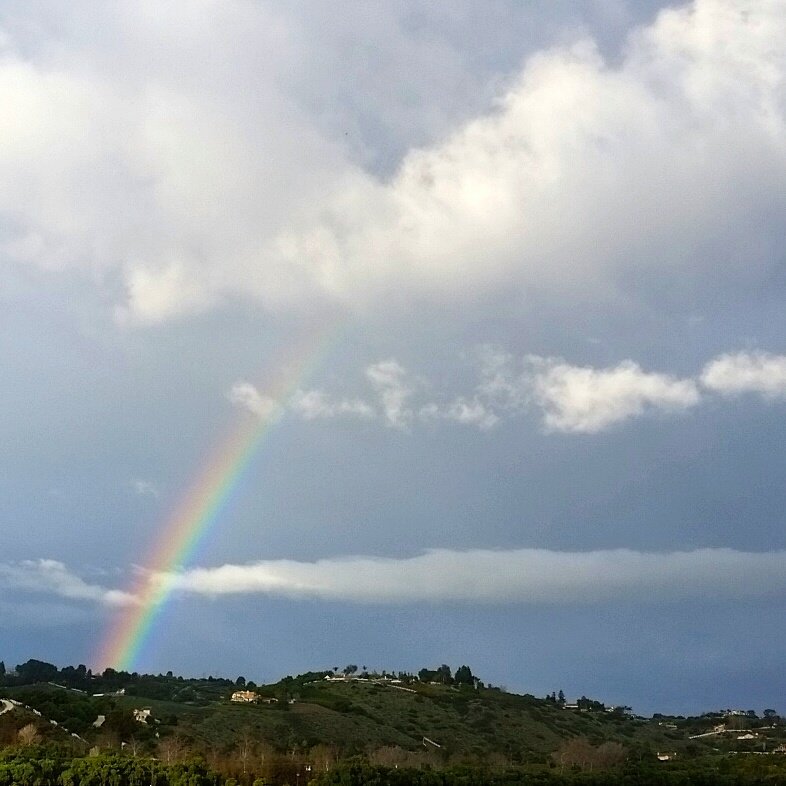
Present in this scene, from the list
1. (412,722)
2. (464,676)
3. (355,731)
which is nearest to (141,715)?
(355,731)

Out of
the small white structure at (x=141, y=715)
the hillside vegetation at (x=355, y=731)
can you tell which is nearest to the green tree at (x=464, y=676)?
the hillside vegetation at (x=355, y=731)

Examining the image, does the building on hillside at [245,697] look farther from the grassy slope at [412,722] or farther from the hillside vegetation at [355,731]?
the grassy slope at [412,722]

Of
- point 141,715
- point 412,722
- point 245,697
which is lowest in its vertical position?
point 141,715

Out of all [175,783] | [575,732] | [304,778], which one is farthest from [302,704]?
[175,783]

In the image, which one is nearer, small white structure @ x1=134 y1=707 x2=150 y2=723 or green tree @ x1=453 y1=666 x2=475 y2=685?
small white structure @ x1=134 y1=707 x2=150 y2=723

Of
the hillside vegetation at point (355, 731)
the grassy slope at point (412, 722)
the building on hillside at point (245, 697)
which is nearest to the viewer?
the hillside vegetation at point (355, 731)

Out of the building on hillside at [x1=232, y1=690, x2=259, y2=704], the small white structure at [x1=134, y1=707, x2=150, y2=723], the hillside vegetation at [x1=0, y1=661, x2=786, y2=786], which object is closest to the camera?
the hillside vegetation at [x1=0, y1=661, x2=786, y2=786]

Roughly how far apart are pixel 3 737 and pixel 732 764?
210 ft

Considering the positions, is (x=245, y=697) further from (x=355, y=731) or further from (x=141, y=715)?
(x=141, y=715)

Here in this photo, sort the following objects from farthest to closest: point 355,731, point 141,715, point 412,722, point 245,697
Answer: point 245,697 → point 412,722 → point 355,731 → point 141,715

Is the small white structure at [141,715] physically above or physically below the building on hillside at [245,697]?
below

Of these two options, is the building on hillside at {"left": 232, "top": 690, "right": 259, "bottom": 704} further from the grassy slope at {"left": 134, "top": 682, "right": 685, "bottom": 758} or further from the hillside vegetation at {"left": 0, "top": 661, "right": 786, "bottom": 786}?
the grassy slope at {"left": 134, "top": 682, "right": 685, "bottom": 758}

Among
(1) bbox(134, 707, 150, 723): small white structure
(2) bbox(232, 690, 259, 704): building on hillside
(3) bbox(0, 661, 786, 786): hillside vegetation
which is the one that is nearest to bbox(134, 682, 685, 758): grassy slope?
(3) bbox(0, 661, 786, 786): hillside vegetation

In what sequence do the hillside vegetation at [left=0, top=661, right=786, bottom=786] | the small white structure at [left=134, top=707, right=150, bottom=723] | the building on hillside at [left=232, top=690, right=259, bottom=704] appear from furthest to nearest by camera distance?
the building on hillside at [left=232, top=690, right=259, bottom=704] → the small white structure at [left=134, top=707, right=150, bottom=723] → the hillside vegetation at [left=0, top=661, right=786, bottom=786]
